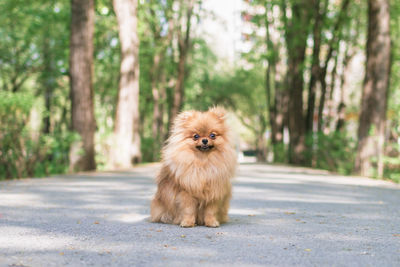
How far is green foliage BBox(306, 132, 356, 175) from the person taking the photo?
20391 mm

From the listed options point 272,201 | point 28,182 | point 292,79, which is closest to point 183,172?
point 272,201

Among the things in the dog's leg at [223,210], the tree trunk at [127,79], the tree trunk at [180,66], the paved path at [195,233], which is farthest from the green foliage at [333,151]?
the dog's leg at [223,210]

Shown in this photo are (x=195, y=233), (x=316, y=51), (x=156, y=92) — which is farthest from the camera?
(x=156, y=92)

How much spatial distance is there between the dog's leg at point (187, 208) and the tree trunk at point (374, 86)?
12.4 m

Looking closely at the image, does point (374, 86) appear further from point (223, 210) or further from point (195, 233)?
point (195, 233)

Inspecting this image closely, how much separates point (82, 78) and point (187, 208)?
1179cm

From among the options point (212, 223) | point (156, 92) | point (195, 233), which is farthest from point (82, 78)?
point (156, 92)

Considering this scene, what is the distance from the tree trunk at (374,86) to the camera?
17844mm

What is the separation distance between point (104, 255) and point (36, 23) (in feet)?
88.5

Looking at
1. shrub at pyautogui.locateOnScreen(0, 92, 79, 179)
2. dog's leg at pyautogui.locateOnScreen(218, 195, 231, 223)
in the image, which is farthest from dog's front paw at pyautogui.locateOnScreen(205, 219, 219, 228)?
shrub at pyautogui.locateOnScreen(0, 92, 79, 179)

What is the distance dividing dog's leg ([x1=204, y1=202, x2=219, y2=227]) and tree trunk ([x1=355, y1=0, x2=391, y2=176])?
39.9ft

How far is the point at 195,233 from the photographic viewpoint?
608 centimetres

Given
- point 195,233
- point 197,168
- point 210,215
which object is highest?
point 197,168

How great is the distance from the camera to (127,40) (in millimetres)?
22531
